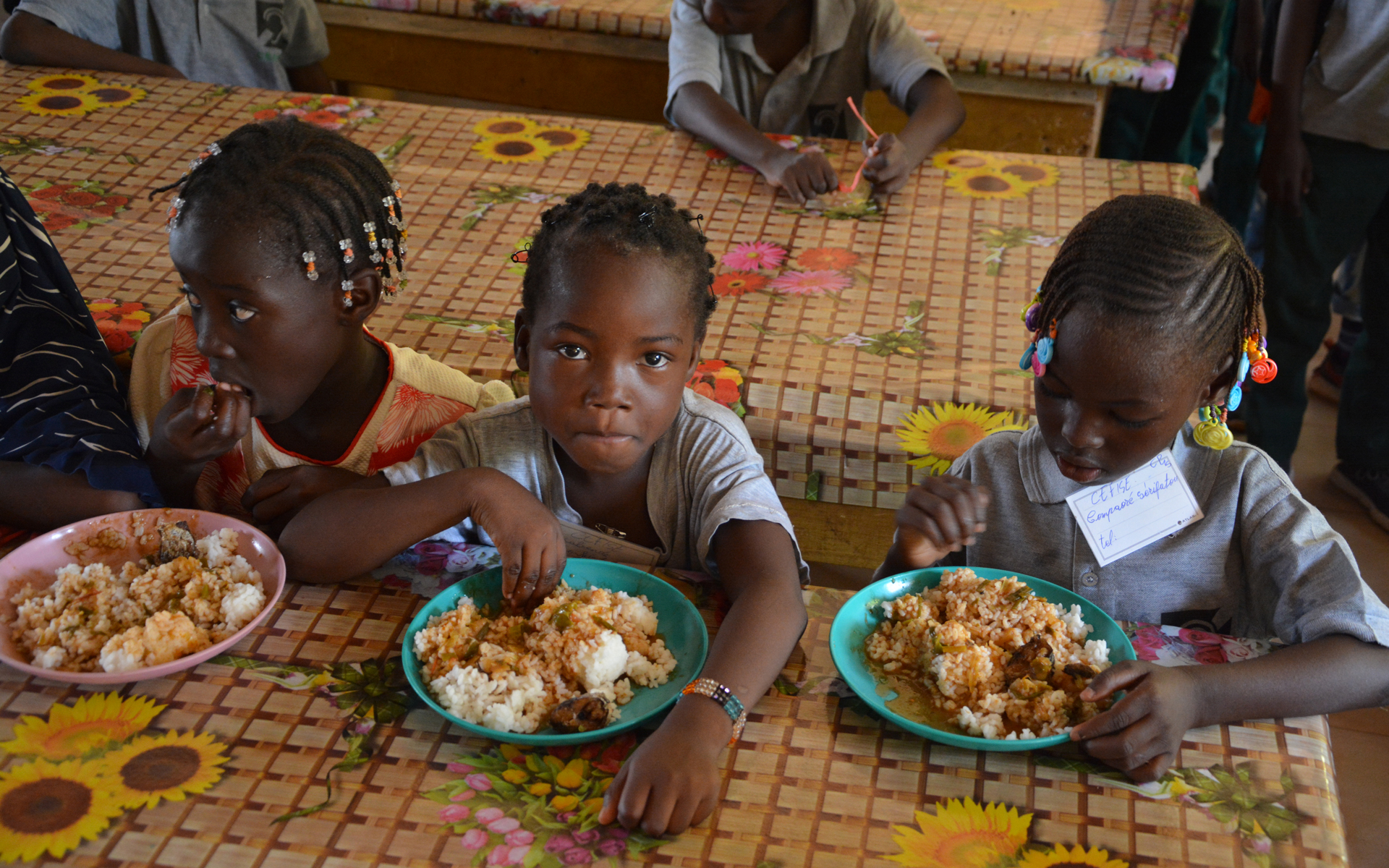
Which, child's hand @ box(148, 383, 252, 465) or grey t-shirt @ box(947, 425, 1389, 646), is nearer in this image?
grey t-shirt @ box(947, 425, 1389, 646)

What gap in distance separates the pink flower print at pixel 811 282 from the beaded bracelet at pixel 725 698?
41.7 inches

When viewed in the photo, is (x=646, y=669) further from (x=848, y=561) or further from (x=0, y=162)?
(x=0, y=162)

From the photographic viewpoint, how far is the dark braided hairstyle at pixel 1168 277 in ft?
3.68

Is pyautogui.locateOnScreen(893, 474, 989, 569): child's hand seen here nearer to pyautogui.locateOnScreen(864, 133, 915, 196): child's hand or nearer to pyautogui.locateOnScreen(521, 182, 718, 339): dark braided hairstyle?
pyautogui.locateOnScreen(521, 182, 718, 339): dark braided hairstyle

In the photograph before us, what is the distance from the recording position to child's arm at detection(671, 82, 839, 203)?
2.26 metres

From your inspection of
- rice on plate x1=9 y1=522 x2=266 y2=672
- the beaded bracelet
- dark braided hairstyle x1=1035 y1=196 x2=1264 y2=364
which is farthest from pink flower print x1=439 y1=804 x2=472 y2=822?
dark braided hairstyle x1=1035 y1=196 x2=1264 y2=364

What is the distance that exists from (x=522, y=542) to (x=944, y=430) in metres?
0.73

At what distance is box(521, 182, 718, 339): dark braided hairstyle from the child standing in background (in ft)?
3.36

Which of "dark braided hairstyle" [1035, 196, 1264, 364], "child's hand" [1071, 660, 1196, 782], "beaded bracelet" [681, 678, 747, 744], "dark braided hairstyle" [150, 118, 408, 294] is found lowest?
"beaded bracelet" [681, 678, 747, 744]

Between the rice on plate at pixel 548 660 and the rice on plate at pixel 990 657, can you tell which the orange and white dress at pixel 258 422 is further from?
the rice on plate at pixel 990 657

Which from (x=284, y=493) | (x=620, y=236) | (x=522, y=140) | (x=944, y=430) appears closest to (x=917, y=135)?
(x=522, y=140)

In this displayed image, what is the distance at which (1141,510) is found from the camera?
1.25 meters

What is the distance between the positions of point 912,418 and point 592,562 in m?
0.64

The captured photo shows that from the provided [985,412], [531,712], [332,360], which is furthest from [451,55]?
→ [531,712]
